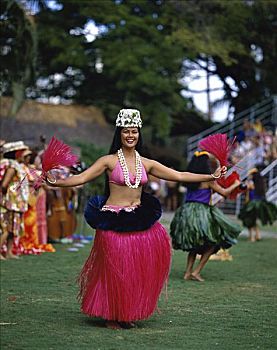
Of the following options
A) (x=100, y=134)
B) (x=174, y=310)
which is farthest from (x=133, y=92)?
(x=174, y=310)

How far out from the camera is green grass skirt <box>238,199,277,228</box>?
18031mm

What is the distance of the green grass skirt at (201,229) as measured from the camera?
10.4 metres

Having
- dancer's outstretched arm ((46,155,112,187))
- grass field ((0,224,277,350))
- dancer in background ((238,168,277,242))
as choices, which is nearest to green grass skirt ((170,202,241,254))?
grass field ((0,224,277,350))

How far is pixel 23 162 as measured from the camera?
12.9 m

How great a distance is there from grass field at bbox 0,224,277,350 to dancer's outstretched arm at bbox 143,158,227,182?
4.06 ft

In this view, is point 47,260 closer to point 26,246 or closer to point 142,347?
point 26,246

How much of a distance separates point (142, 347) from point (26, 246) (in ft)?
27.2

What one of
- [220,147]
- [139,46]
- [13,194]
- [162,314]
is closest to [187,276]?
[162,314]

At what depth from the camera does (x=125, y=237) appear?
7.24 meters

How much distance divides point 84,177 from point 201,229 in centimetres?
339

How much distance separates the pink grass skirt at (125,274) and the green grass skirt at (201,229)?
3.01m

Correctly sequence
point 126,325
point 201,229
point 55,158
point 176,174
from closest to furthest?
1. point 55,158
2. point 126,325
3. point 176,174
4. point 201,229

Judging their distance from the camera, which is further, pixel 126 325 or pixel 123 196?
pixel 123 196

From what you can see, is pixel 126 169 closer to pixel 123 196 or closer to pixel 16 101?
pixel 123 196
